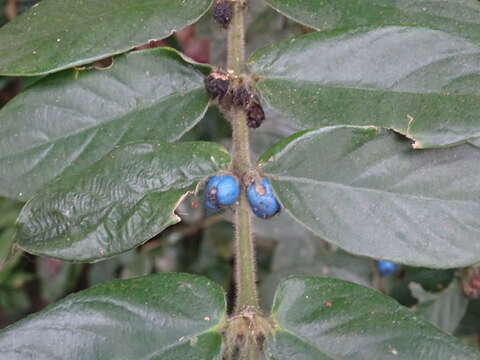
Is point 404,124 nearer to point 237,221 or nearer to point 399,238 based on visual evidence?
point 399,238

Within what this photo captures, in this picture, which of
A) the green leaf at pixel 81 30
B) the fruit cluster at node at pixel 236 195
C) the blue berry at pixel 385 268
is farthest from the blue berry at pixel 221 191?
the blue berry at pixel 385 268

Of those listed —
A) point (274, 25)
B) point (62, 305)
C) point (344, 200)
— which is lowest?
point (62, 305)

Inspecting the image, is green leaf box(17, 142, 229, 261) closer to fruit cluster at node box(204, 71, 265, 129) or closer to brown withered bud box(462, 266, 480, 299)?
fruit cluster at node box(204, 71, 265, 129)

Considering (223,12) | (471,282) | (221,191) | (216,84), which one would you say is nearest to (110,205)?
(221,191)

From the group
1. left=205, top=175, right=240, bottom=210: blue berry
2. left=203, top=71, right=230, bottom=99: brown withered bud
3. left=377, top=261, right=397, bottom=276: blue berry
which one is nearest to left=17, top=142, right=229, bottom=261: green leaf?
left=205, top=175, right=240, bottom=210: blue berry

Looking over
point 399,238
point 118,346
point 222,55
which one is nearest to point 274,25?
point 222,55
